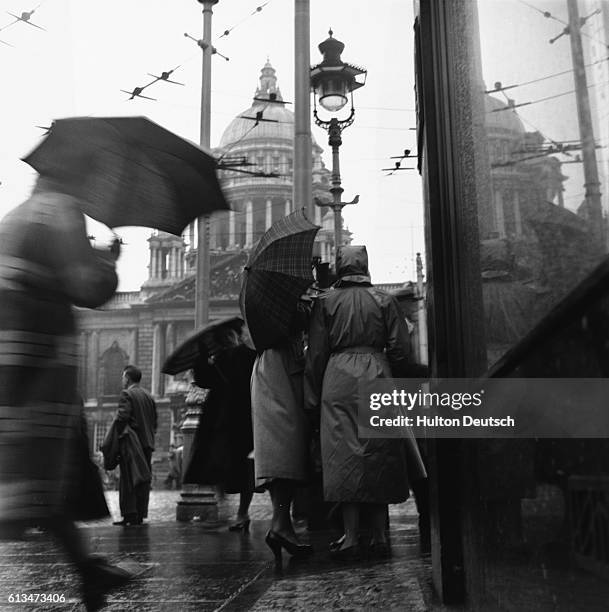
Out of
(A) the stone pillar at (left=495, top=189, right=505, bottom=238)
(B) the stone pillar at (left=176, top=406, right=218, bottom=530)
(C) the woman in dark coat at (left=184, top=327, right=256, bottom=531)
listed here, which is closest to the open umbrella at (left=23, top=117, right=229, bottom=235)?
(A) the stone pillar at (left=495, top=189, right=505, bottom=238)

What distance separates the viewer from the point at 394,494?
14.2ft

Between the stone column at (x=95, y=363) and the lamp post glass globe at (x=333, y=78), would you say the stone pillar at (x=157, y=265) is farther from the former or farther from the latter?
the lamp post glass globe at (x=333, y=78)

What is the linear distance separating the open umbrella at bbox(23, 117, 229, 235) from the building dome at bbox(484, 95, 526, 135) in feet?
4.05

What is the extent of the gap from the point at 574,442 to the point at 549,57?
67cm

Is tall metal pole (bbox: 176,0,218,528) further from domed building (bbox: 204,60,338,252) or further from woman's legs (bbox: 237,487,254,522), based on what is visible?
domed building (bbox: 204,60,338,252)

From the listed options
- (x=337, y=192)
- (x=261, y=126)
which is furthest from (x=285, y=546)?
(x=261, y=126)

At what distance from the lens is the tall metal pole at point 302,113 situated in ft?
26.1

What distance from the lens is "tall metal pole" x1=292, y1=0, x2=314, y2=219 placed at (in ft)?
26.1

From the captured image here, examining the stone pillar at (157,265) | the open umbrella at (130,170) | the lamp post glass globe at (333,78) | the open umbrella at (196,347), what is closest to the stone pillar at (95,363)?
the stone pillar at (157,265)

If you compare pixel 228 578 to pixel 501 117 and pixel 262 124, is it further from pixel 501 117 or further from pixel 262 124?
pixel 262 124

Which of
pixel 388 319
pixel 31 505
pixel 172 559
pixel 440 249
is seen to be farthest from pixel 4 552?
pixel 440 249

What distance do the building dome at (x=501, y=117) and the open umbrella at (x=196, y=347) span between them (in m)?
3.65

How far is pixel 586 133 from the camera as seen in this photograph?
1224 millimetres

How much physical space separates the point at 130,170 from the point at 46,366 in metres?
0.87
